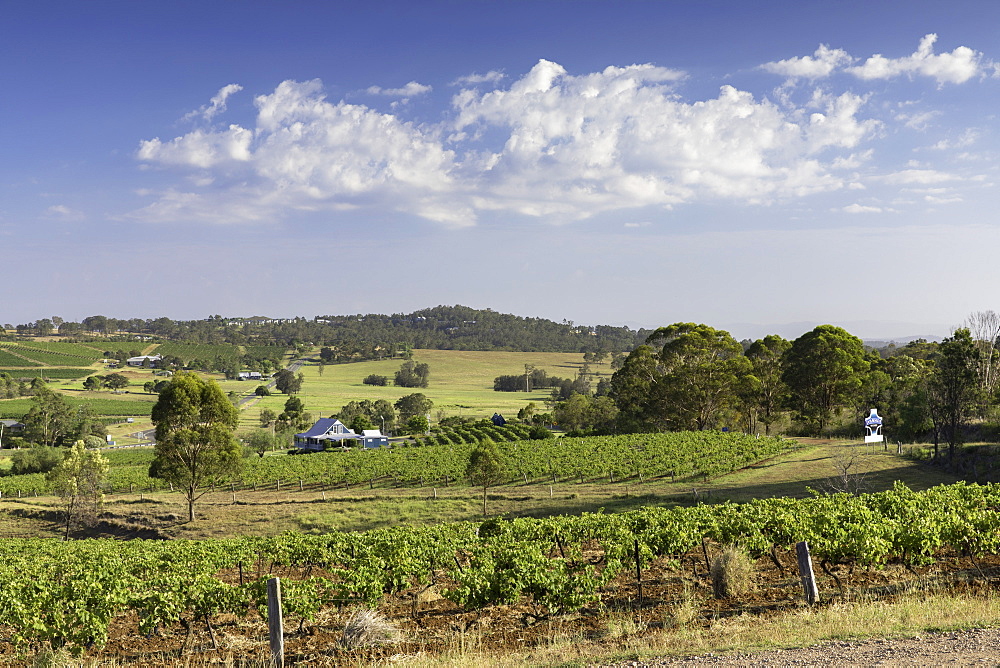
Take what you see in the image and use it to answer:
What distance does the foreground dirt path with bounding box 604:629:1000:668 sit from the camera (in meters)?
6.84

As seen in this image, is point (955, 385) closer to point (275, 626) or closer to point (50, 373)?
point (275, 626)

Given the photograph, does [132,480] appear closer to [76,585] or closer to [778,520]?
[76,585]

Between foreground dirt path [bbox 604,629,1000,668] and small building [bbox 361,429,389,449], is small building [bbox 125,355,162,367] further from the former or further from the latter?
foreground dirt path [bbox 604,629,1000,668]

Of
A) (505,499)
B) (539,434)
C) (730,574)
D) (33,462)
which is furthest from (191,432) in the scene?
(33,462)

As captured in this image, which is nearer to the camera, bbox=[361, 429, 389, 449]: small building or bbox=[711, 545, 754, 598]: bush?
bbox=[711, 545, 754, 598]: bush

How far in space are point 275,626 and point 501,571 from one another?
134 inches

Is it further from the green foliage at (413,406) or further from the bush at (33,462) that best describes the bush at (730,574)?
the green foliage at (413,406)

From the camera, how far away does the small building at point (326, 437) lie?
66.6 meters

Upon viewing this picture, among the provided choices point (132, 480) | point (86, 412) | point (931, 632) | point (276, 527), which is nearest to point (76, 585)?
point (931, 632)

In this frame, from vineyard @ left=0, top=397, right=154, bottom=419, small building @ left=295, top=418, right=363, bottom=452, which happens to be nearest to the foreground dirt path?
small building @ left=295, top=418, right=363, bottom=452

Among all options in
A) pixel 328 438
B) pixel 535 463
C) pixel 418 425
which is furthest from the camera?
pixel 418 425

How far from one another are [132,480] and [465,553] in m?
38.2

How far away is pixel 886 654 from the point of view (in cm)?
705

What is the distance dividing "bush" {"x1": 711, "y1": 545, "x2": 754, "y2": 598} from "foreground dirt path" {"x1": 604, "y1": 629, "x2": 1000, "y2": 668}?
2873 millimetres
